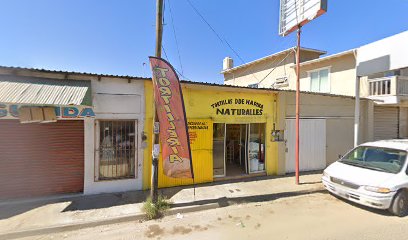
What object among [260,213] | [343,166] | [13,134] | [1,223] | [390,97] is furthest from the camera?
[390,97]

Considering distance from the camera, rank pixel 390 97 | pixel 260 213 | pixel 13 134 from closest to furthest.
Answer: pixel 260 213, pixel 13 134, pixel 390 97

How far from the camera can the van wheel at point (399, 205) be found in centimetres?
533

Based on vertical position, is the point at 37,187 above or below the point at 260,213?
above

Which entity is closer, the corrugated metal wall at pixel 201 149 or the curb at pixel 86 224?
the curb at pixel 86 224

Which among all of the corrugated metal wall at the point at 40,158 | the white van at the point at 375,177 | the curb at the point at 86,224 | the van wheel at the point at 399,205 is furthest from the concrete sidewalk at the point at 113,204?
the van wheel at the point at 399,205

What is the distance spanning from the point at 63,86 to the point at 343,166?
855cm

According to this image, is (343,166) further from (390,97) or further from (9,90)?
(9,90)

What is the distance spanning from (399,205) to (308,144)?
14.6 ft

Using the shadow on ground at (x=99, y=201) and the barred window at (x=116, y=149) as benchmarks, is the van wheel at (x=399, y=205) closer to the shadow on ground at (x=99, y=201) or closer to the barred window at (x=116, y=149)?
the shadow on ground at (x=99, y=201)

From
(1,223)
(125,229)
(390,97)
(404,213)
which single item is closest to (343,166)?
(404,213)

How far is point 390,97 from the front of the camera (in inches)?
429

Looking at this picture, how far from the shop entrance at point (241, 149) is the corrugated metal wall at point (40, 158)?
466cm

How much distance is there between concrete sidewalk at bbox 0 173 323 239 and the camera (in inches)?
192

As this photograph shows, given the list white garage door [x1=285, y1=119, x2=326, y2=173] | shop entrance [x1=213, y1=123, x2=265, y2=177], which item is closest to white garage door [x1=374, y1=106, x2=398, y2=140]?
white garage door [x1=285, y1=119, x2=326, y2=173]
